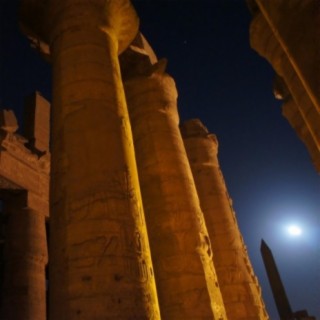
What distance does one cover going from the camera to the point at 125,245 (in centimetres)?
429

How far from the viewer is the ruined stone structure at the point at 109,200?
13.6ft

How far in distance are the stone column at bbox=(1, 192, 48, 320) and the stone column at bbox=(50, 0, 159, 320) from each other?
16.1ft

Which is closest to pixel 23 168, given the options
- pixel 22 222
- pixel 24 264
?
pixel 22 222

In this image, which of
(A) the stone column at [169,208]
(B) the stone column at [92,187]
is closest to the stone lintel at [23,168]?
(A) the stone column at [169,208]

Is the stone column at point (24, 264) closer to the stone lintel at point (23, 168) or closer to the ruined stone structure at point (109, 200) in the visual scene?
the ruined stone structure at point (109, 200)

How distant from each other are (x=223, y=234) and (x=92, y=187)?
6.58 m

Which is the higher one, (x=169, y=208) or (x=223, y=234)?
(x=223, y=234)

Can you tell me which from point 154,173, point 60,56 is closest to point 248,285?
point 154,173

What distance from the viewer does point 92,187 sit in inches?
180

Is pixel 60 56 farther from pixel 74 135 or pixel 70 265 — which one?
pixel 70 265

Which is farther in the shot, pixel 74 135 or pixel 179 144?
pixel 179 144

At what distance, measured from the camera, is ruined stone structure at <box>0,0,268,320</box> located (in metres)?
4.14

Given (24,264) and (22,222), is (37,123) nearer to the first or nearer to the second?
(22,222)

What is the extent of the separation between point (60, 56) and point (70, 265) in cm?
346
